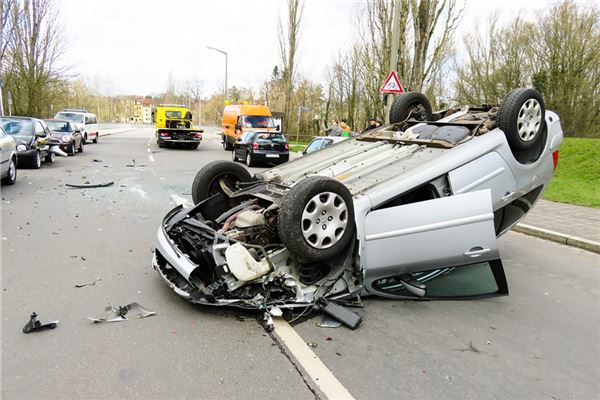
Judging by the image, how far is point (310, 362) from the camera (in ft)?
10.3

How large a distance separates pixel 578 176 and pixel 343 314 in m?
13.4

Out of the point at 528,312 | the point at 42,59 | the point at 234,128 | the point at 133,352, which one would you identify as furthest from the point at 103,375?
the point at 42,59

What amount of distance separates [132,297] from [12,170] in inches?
319

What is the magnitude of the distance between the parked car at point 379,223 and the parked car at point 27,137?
10291 millimetres

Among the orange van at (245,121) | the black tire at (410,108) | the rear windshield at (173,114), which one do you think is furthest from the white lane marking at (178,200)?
the rear windshield at (173,114)

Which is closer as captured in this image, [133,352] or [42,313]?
[133,352]

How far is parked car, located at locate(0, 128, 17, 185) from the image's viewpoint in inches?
381

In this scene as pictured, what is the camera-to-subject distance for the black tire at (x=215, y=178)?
536cm

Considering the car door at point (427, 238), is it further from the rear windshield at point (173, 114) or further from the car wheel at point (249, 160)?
the rear windshield at point (173, 114)

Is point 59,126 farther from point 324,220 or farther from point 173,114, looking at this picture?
point 324,220

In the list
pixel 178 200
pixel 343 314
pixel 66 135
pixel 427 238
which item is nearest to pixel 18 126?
pixel 66 135

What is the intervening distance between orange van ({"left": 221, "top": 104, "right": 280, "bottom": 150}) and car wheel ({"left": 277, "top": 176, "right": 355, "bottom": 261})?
19946 mm

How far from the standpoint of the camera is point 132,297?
4207 mm

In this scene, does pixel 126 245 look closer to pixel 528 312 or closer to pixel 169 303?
pixel 169 303
